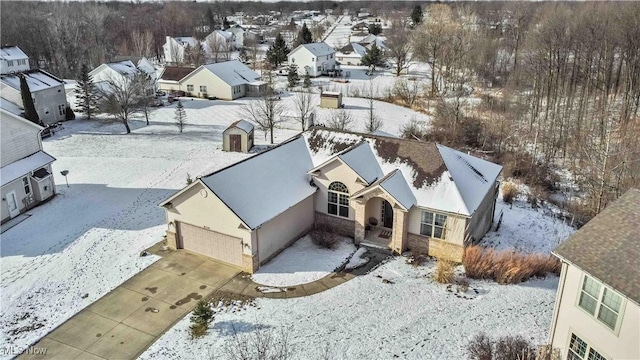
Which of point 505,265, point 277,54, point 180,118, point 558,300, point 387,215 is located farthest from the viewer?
point 277,54

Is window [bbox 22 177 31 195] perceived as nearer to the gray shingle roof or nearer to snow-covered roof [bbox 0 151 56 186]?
snow-covered roof [bbox 0 151 56 186]

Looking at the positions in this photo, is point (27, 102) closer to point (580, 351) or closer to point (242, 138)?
point (242, 138)

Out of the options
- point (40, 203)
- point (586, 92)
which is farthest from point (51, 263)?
point (586, 92)

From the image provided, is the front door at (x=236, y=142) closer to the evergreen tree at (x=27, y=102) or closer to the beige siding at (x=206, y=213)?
the beige siding at (x=206, y=213)

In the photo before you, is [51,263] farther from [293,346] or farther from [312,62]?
[312,62]

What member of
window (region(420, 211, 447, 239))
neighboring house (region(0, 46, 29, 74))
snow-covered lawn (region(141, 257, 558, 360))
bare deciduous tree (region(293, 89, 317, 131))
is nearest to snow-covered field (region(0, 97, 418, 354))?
bare deciduous tree (region(293, 89, 317, 131))

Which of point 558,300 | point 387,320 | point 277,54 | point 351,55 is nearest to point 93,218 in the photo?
point 387,320

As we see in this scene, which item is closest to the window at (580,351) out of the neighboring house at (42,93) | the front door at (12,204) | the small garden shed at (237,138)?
the front door at (12,204)
